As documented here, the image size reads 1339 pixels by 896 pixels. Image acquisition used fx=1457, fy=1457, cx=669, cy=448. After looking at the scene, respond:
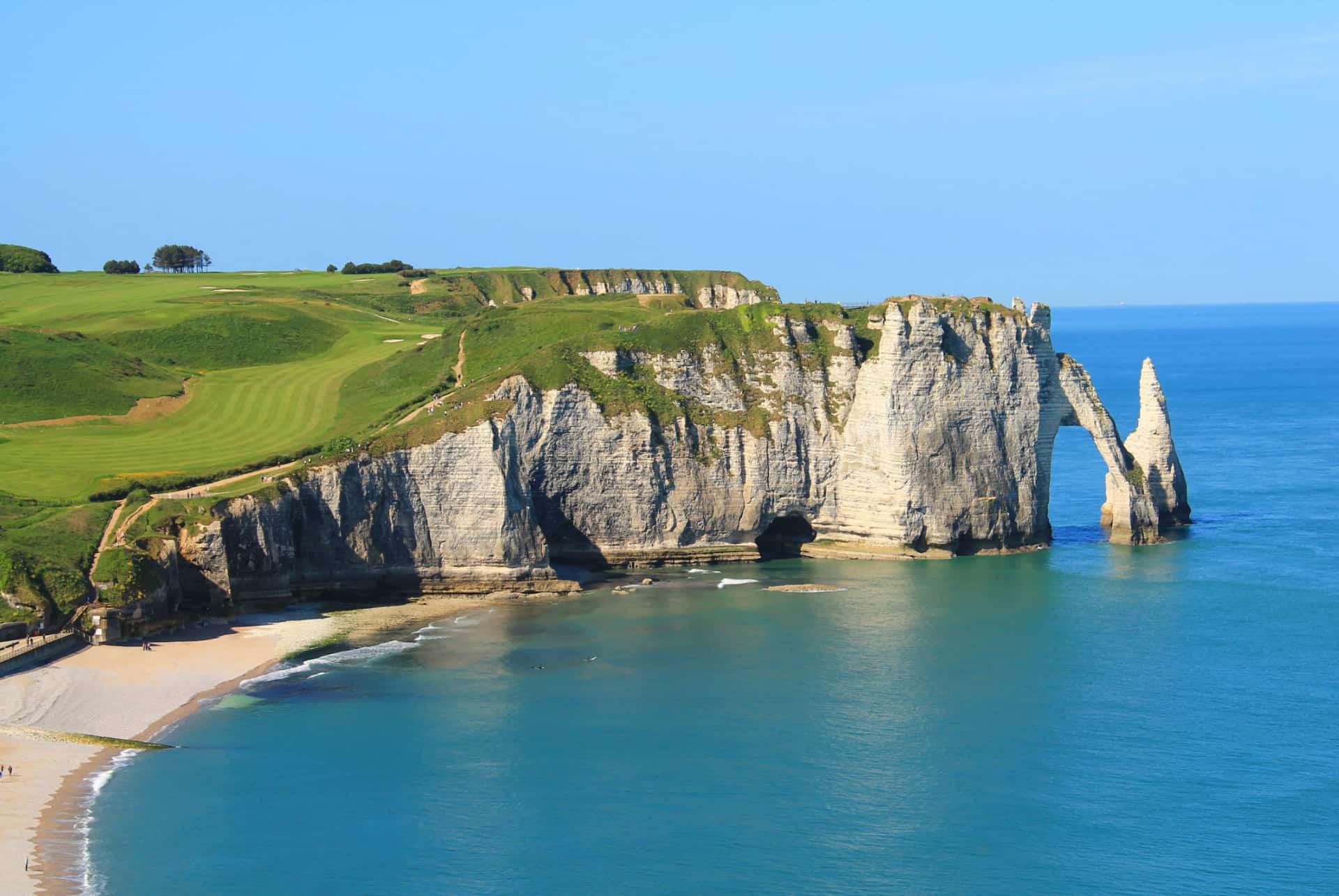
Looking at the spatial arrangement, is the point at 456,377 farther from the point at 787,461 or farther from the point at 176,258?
the point at 176,258

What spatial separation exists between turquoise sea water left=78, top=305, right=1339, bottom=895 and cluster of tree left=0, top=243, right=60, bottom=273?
287 feet

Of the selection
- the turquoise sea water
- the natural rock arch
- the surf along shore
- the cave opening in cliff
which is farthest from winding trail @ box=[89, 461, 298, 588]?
the natural rock arch

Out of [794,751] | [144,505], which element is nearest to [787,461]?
[794,751]

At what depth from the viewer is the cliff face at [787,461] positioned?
7056cm

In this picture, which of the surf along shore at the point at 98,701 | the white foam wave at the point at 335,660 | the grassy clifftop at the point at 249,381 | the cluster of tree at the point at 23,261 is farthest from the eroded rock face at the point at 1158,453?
the cluster of tree at the point at 23,261

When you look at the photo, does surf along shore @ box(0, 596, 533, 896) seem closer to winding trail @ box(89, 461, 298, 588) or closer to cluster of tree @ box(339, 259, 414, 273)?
winding trail @ box(89, 461, 298, 588)

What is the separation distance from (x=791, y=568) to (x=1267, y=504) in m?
35.6

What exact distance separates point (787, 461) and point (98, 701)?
38.2m

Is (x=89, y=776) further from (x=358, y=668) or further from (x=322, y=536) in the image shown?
(x=322, y=536)

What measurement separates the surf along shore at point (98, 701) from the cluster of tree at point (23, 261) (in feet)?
273

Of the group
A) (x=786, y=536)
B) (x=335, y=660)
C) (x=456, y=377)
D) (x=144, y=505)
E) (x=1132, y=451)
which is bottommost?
(x=335, y=660)

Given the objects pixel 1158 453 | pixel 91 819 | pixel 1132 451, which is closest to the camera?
pixel 91 819

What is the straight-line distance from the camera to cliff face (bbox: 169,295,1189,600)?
70.6m

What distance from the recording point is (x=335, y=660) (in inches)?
2319
